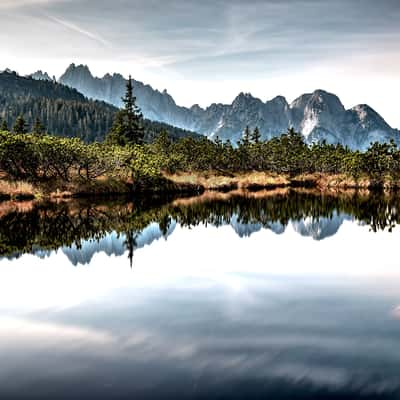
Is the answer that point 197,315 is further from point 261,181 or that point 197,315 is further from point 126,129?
point 126,129

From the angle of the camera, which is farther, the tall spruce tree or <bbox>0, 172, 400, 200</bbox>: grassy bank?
the tall spruce tree

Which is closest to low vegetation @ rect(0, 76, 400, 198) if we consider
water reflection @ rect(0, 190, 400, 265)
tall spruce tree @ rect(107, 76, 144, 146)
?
tall spruce tree @ rect(107, 76, 144, 146)

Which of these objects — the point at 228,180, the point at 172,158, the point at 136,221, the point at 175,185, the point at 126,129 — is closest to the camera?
the point at 136,221

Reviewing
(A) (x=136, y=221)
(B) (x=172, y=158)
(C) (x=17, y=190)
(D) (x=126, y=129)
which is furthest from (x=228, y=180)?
(A) (x=136, y=221)

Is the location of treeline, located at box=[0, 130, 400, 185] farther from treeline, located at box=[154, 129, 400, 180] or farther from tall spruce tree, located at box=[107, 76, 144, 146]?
tall spruce tree, located at box=[107, 76, 144, 146]

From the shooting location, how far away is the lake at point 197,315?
880 centimetres

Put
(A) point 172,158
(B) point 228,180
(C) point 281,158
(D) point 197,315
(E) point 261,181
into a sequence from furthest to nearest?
(C) point 281,158 < (E) point 261,181 < (B) point 228,180 < (A) point 172,158 < (D) point 197,315

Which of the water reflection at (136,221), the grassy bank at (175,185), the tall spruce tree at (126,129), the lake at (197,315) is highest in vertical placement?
the tall spruce tree at (126,129)

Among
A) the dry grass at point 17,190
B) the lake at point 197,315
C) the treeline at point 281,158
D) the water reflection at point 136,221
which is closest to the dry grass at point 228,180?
the treeline at point 281,158

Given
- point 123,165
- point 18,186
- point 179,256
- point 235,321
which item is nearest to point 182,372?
point 235,321

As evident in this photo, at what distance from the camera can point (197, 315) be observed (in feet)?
42.6

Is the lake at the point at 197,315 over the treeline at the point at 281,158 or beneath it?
beneath

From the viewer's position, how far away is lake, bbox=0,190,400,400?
8.80m

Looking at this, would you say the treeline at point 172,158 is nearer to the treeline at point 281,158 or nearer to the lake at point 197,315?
the treeline at point 281,158
